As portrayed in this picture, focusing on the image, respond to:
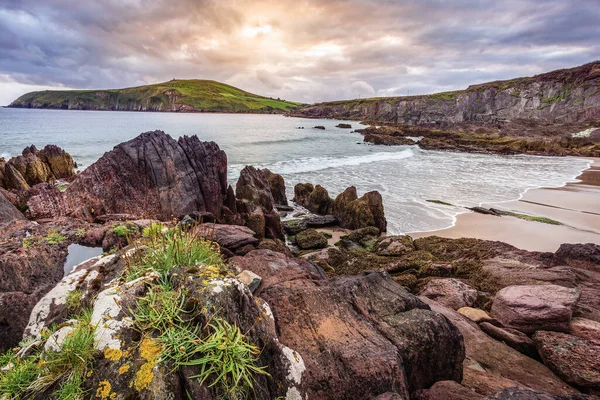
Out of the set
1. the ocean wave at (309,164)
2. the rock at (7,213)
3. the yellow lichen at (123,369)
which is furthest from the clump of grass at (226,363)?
the ocean wave at (309,164)

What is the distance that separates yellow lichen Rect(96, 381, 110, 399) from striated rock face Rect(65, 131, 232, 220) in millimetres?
9992

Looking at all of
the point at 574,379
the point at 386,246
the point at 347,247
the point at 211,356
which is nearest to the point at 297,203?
the point at 347,247

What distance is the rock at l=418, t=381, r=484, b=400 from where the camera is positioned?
12.0 feet

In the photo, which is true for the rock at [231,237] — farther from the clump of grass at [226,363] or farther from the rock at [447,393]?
the rock at [447,393]

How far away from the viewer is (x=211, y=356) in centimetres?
261

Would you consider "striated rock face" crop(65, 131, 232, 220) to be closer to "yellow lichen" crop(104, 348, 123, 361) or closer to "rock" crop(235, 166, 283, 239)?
Result: "rock" crop(235, 166, 283, 239)

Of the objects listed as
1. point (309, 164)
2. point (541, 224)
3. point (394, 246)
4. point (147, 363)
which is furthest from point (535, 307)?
point (309, 164)

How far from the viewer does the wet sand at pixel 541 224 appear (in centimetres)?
1468

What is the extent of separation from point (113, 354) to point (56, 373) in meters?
0.42

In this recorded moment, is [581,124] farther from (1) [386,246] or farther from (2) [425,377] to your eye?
(2) [425,377]

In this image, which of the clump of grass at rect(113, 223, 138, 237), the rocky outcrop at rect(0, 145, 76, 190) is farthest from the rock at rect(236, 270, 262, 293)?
the rocky outcrop at rect(0, 145, 76, 190)

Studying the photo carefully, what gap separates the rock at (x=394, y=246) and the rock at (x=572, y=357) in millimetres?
7013

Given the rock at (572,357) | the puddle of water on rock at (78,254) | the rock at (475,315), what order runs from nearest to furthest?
the rock at (572,357) < the puddle of water on rock at (78,254) < the rock at (475,315)

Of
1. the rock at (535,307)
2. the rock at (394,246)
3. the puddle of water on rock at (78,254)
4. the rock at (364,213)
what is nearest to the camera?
the puddle of water on rock at (78,254)
